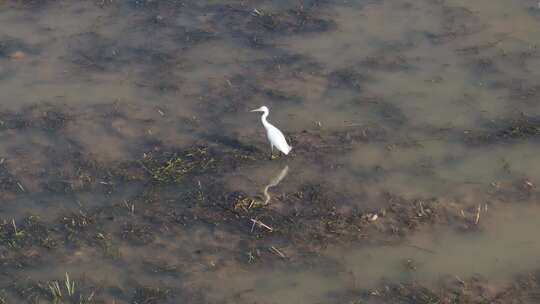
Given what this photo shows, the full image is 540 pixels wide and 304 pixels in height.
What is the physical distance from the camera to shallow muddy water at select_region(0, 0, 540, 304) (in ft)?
25.5

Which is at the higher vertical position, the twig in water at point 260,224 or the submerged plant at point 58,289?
the twig in water at point 260,224

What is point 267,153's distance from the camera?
9633 millimetres

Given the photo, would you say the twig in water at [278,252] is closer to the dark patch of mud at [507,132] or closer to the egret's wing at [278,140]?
the egret's wing at [278,140]

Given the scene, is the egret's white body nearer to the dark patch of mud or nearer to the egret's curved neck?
the egret's curved neck

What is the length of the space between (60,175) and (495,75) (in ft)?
22.8

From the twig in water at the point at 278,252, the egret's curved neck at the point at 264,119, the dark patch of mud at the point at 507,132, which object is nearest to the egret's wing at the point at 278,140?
the egret's curved neck at the point at 264,119

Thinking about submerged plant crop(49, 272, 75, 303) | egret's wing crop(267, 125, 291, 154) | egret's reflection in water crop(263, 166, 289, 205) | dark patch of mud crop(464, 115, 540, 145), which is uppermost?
dark patch of mud crop(464, 115, 540, 145)

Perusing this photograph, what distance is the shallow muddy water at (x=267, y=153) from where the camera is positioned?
7.79 metres

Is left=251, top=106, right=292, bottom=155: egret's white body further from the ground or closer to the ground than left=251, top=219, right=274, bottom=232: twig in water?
further from the ground

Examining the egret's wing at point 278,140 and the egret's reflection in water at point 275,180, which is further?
the egret's wing at point 278,140

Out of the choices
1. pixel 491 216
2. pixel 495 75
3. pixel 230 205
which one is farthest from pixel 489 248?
pixel 495 75

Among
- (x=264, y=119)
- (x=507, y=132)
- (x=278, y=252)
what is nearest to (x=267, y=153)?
(x=264, y=119)

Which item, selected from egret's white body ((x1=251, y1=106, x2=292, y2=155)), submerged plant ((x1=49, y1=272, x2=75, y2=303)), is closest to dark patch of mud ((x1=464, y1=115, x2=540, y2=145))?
egret's white body ((x1=251, y1=106, x2=292, y2=155))

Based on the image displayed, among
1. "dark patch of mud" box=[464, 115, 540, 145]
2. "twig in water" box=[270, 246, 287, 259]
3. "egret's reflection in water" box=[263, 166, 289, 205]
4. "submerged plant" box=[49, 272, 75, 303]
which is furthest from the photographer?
"dark patch of mud" box=[464, 115, 540, 145]
